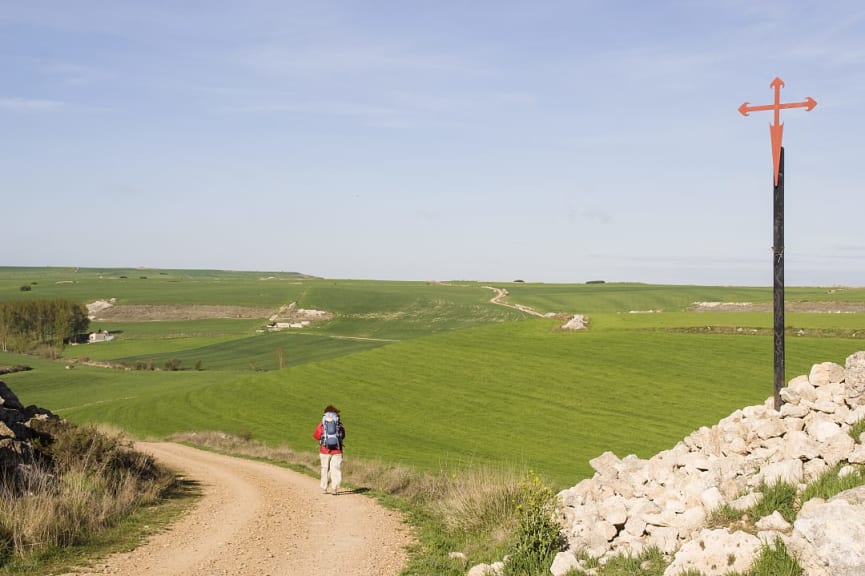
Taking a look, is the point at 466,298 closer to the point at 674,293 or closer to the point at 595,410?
the point at 674,293

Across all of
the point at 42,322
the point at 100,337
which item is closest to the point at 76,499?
the point at 100,337

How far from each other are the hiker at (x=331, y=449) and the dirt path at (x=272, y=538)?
0.42 metres

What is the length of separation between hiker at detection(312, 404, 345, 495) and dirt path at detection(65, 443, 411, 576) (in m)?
0.42

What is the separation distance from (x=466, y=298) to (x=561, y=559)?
151 m

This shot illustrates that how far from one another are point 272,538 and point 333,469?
17.4ft

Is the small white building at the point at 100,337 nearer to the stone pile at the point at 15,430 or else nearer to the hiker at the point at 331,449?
the stone pile at the point at 15,430

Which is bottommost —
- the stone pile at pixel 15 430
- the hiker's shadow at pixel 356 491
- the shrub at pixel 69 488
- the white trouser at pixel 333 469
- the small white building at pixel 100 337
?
the small white building at pixel 100 337

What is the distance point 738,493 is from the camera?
9.95m

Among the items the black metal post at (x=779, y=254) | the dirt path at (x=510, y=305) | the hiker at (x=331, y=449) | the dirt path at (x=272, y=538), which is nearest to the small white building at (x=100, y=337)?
the dirt path at (x=510, y=305)

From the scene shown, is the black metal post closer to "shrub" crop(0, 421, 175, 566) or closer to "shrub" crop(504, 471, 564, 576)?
"shrub" crop(504, 471, 564, 576)

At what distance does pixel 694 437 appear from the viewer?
1298cm

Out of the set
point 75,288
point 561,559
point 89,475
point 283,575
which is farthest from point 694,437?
point 75,288

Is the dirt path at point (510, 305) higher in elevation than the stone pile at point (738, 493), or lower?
lower

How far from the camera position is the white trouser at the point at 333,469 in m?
18.9
